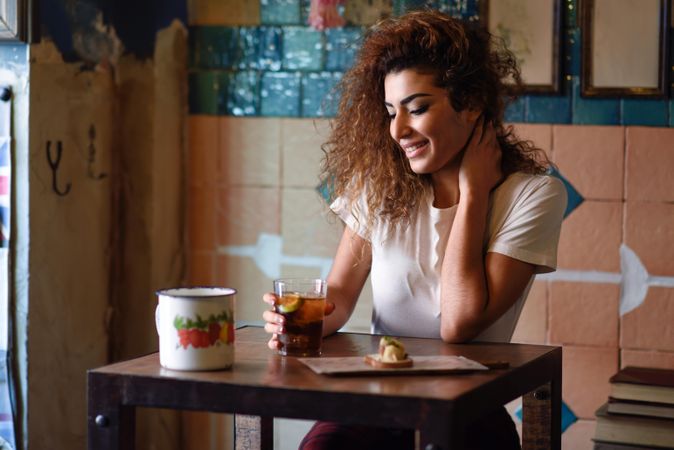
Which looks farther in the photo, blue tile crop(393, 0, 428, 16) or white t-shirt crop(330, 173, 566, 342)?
blue tile crop(393, 0, 428, 16)

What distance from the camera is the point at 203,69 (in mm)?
2723

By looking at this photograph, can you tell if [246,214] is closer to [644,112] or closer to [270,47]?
[270,47]

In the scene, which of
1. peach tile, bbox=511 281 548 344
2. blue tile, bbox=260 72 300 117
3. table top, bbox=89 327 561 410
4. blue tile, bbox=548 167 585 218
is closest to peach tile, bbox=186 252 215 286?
blue tile, bbox=260 72 300 117

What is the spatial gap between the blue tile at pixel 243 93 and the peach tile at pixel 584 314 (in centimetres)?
95

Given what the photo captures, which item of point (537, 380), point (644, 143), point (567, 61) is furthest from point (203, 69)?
point (537, 380)

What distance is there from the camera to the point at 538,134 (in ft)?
8.05

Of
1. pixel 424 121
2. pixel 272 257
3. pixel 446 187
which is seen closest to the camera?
pixel 424 121

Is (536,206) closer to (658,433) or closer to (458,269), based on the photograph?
(458,269)

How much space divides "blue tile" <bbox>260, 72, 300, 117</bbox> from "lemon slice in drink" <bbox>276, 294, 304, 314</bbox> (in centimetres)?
117

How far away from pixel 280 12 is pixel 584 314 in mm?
1141

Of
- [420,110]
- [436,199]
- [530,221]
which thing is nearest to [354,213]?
[436,199]

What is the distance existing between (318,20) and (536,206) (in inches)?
39.4

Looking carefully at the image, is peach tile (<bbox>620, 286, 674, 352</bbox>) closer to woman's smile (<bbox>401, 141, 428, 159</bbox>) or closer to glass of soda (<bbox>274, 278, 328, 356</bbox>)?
woman's smile (<bbox>401, 141, 428, 159</bbox>)

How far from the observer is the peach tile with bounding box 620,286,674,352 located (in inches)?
93.1
